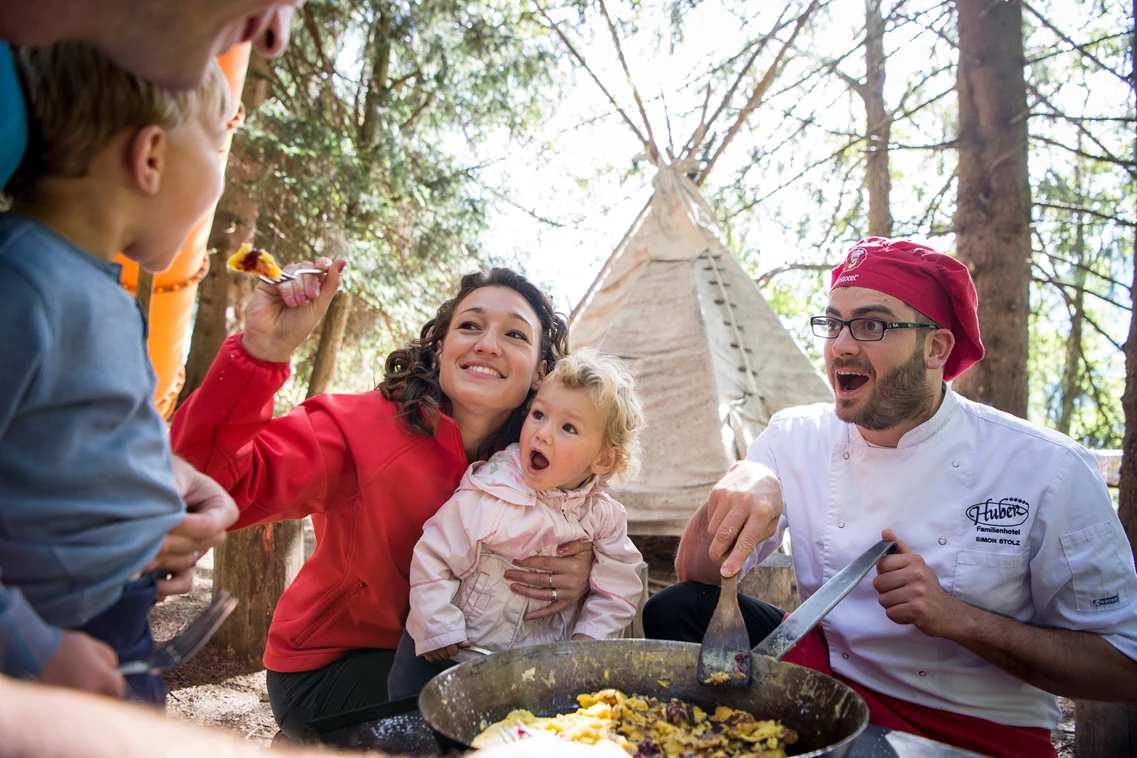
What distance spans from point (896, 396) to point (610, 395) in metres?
0.87

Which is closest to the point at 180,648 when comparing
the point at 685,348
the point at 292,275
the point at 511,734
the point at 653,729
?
the point at 511,734

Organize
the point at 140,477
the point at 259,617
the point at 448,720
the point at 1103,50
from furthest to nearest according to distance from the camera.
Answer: the point at 1103,50, the point at 259,617, the point at 448,720, the point at 140,477

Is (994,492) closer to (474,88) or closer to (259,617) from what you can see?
Answer: (259,617)

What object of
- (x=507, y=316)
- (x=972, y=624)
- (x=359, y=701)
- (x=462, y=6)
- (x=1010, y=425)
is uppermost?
(x=462, y=6)

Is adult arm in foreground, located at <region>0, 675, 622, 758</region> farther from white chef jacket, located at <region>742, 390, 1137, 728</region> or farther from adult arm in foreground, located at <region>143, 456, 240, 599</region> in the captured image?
white chef jacket, located at <region>742, 390, 1137, 728</region>

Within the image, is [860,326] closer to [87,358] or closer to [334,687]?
[334,687]

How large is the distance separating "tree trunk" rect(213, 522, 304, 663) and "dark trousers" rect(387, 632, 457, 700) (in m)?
2.25

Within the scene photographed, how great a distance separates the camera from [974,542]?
2.32 metres

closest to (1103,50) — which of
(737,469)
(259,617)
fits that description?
(737,469)

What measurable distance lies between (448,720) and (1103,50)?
917 centimetres

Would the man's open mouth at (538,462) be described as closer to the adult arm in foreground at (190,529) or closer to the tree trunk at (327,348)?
the adult arm in foreground at (190,529)

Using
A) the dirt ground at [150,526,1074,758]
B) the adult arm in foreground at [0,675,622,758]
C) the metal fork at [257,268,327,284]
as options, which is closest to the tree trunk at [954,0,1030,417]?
the dirt ground at [150,526,1074,758]

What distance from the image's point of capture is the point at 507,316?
107 inches

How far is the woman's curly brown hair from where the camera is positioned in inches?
105
